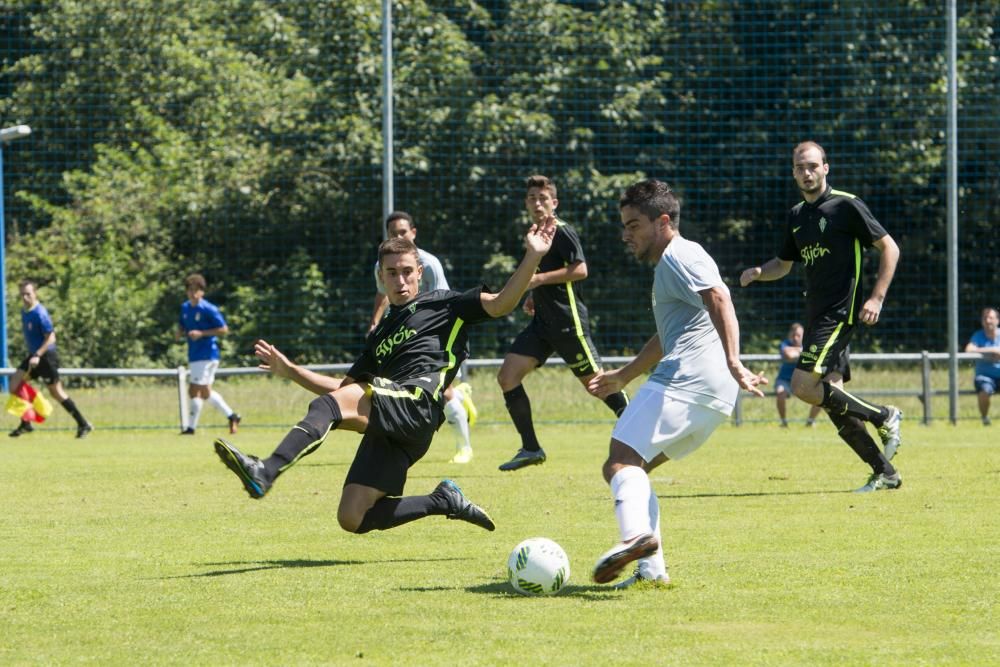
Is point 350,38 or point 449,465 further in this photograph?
point 350,38

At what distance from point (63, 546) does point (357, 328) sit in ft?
43.2

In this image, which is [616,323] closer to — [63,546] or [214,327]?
[214,327]

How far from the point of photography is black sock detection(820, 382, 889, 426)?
33.6 feet

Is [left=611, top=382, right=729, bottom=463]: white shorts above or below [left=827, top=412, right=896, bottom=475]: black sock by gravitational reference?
above

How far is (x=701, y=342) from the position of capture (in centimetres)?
644

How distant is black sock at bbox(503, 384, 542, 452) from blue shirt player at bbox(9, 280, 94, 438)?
800 centimetres

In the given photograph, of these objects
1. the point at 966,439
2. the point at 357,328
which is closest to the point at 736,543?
the point at 966,439

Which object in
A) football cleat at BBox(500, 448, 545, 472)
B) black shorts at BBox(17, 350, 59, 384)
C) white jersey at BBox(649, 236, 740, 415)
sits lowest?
black shorts at BBox(17, 350, 59, 384)

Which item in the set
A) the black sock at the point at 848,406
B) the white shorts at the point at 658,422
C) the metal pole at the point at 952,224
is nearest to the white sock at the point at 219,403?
the metal pole at the point at 952,224

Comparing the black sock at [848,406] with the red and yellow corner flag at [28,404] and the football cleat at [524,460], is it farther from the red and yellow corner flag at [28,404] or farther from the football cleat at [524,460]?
the red and yellow corner flag at [28,404]

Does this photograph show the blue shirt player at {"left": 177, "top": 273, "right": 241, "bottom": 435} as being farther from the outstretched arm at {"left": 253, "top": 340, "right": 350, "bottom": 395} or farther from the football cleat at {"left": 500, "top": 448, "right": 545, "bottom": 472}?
the outstretched arm at {"left": 253, "top": 340, "right": 350, "bottom": 395}

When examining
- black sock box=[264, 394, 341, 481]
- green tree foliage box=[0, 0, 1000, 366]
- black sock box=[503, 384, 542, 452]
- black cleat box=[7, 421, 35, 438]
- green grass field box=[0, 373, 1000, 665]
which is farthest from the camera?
green tree foliage box=[0, 0, 1000, 366]

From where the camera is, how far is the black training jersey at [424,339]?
24.5 ft

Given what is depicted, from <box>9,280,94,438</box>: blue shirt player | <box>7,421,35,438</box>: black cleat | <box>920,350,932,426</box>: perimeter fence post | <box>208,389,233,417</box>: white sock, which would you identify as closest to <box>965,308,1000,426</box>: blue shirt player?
<box>920,350,932,426</box>: perimeter fence post
